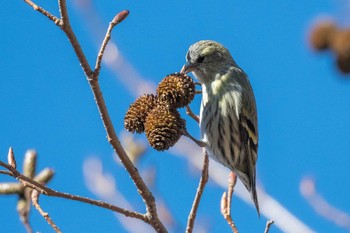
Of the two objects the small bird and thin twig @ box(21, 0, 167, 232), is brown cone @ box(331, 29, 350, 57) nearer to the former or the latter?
the small bird

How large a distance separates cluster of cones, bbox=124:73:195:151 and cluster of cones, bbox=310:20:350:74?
53.0 inches

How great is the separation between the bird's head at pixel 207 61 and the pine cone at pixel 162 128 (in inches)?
56.1

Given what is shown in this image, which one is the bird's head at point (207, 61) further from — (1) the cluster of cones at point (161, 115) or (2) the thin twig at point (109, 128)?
(2) the thin twig at point (109, 128)

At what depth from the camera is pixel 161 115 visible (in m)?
3.40

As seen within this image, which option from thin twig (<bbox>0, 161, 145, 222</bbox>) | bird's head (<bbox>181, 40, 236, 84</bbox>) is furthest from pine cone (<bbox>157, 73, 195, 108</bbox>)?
bird's head (<bbox>181, 40, 236, 84</bbox>)

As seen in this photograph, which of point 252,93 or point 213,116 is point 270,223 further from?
point 252,93

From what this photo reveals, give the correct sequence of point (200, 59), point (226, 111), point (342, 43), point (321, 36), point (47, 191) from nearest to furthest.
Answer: point (47, 191)
point (342, 43)
point (226, 111)
point (200, 59)
point (321, 36)

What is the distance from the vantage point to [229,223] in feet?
11.3

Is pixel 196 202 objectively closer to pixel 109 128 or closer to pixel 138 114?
pixel 138 114

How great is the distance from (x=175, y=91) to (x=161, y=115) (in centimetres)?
16

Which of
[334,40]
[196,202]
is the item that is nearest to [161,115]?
[196,202]

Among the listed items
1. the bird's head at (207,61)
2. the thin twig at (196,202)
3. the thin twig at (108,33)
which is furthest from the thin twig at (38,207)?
the bird's head at (207,61)

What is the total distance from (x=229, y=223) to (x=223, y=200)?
182 mm

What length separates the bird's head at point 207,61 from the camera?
495 centimetres
